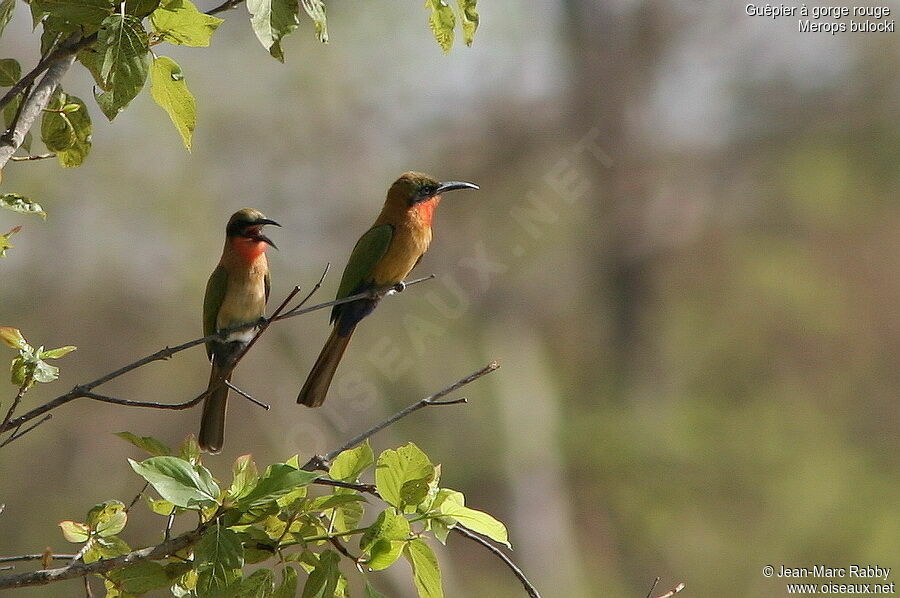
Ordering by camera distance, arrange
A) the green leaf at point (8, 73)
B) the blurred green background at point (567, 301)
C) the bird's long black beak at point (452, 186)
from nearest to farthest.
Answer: the green leaf at point (8, 73) → the bird's long black beak at point (452, 186) → the blurred green background at point (567, 301)

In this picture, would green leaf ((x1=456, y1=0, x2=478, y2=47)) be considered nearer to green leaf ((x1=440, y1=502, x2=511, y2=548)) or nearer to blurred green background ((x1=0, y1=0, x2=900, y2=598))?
green leaf ((x1=440, y1=502, x2=511, y2=548))

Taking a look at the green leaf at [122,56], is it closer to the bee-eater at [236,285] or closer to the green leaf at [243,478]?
the green leaf at [243,478]

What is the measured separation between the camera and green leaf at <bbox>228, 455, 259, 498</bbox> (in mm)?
776

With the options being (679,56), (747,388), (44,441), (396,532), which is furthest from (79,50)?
Answer: (747,388)

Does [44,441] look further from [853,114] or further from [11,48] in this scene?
[853,114]

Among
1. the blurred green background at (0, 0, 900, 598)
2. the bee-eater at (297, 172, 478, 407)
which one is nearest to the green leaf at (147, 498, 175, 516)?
the bee-eater at (297, 172, 478, 407)

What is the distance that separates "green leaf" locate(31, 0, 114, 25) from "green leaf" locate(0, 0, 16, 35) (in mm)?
128

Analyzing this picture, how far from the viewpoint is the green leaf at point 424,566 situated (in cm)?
80

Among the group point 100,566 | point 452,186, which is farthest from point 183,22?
point 452,186

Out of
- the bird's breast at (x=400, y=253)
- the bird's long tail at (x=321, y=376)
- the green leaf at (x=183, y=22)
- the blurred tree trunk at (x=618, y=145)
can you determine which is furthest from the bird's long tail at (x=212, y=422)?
the blurred tree trunk at (x=618, y=145)

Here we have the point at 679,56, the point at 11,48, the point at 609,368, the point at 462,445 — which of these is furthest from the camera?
the point at 609,368

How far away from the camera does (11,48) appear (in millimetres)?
5863

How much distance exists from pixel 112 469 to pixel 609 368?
14.8 feet

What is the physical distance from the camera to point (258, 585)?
782 millimetres
